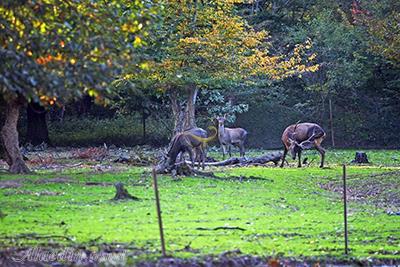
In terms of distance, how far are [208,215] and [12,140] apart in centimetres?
1163

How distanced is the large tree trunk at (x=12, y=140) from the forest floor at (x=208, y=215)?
0.56m

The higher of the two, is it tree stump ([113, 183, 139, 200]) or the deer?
the deer

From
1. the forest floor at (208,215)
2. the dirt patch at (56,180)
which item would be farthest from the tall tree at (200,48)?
→ the dirt patch at (56,180)

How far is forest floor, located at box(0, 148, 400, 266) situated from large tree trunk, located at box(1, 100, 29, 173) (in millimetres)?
562

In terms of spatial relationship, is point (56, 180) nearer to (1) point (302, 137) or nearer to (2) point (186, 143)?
(2) point (186, 143)

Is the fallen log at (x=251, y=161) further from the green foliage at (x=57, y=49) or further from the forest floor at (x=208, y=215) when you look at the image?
the green foliage at (x=57, y=49)

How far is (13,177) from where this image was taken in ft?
90.5

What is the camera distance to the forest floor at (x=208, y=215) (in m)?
14.7

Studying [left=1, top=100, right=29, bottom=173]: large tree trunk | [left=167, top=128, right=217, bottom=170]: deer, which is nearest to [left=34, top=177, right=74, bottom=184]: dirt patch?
[left=1, top=100, right=29, bottom=173]: large tree trunk

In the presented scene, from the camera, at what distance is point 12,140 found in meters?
29.2

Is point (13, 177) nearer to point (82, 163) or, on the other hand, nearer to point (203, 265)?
point (82, 163)

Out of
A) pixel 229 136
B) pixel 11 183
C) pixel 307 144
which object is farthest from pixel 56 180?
pixel 229 136

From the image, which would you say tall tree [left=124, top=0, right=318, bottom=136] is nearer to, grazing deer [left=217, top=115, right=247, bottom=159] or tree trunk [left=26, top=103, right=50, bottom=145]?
grazing deer [left=217, top=115, right=247, bottom=159]

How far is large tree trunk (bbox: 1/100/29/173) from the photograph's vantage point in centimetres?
2905
